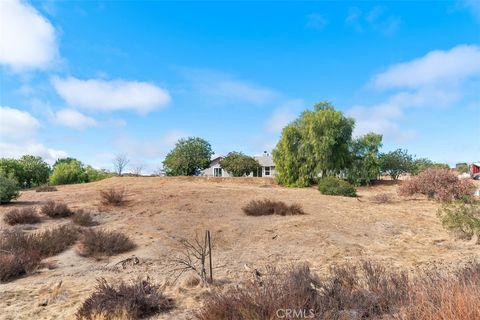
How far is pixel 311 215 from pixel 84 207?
799 cm

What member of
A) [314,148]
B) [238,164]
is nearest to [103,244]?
[314,148]

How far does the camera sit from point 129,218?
12.2 meters

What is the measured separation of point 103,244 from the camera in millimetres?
8836

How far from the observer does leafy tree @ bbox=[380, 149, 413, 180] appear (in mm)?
41938

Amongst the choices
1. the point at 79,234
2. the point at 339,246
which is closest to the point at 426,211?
the point at 339,246

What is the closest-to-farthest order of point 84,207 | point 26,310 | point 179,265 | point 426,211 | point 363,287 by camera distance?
point 363,287
point 26,310
point 179,265
point 84,207
point 426,211

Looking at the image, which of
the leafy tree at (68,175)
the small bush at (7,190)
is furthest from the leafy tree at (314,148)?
the small bush at (7,190)

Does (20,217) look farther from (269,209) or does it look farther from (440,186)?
(440,186)

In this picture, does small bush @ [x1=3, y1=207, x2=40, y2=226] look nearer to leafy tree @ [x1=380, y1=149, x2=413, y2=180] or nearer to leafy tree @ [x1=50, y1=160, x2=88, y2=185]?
leafy tree @ [x1=50, y1=160, x2=88, y2=185]

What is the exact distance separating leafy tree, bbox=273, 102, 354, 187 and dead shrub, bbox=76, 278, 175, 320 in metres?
28.6

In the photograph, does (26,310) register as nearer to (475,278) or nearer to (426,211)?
(475,278)

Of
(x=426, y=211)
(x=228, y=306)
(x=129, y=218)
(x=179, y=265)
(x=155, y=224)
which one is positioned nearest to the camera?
(x=228, y=306)

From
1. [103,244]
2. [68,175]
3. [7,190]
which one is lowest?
[103,244]

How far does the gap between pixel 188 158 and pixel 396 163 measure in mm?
26378
